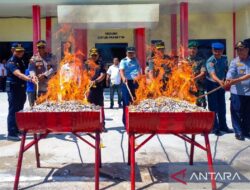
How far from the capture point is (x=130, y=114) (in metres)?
4.27

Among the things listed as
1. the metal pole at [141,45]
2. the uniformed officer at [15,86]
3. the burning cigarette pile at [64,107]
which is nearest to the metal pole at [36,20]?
the metal pole at [141,45]

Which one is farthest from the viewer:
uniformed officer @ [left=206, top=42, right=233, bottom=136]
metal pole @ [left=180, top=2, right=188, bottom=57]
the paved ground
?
metal pole @ [left=180, top=2, right=188, bottom=57]

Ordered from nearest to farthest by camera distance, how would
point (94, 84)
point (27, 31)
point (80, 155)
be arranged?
point (80, 155)
point (94, 84)
point (27, 31)

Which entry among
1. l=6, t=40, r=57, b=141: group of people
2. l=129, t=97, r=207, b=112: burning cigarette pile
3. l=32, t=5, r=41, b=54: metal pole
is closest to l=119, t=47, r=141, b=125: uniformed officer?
l=6, t=40, r=57, b=141: group of people

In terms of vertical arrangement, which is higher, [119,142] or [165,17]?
[165,17]

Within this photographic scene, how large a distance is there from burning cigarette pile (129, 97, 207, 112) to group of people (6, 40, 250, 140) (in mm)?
1528

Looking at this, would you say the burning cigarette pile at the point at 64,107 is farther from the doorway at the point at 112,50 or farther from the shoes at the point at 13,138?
the doorway at the point at 112,50

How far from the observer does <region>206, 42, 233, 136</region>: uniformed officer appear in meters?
7.27

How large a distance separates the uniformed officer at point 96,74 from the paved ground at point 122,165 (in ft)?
3.04

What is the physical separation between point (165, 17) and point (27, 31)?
264 inches

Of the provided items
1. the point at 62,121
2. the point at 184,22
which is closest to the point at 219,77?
the point at 62,121

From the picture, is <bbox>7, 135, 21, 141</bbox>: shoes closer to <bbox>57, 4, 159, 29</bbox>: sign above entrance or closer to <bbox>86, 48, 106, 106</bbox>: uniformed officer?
<bbox>86, 48, 106, 106</bbox>: uniformed officer

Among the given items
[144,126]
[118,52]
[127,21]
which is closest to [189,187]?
[144,126]

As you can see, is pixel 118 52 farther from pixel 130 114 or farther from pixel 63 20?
pixel 130 114
